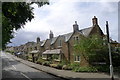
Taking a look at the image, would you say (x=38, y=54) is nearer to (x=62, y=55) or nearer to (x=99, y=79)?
(x=62, y=55)

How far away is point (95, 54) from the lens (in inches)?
1204

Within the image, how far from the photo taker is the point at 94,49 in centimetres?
3080

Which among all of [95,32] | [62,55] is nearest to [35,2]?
[95,32]

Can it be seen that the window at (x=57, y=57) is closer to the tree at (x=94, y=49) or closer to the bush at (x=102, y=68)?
the tree at (x=94, y=49)

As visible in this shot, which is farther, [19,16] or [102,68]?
[102,68]

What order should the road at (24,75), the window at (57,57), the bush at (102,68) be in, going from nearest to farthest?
the road at (24,75), the bush at (102,68), the window at (57,57)

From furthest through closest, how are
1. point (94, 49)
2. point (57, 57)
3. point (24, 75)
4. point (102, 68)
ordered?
point (57, 57)
point (94, 49)
point (102, 68)
point (24, 75)

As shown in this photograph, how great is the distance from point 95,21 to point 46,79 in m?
19.0

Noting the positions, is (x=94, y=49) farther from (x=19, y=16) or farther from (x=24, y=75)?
(x=19, y=16)

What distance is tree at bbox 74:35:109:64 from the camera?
1207 inches

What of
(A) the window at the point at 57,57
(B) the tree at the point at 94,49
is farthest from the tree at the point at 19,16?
(A) the window at the point at 57,57

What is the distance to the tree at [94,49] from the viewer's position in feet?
101

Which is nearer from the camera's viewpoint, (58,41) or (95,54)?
(95,54)

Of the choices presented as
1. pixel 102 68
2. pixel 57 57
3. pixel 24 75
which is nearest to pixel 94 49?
pixel 102 68
